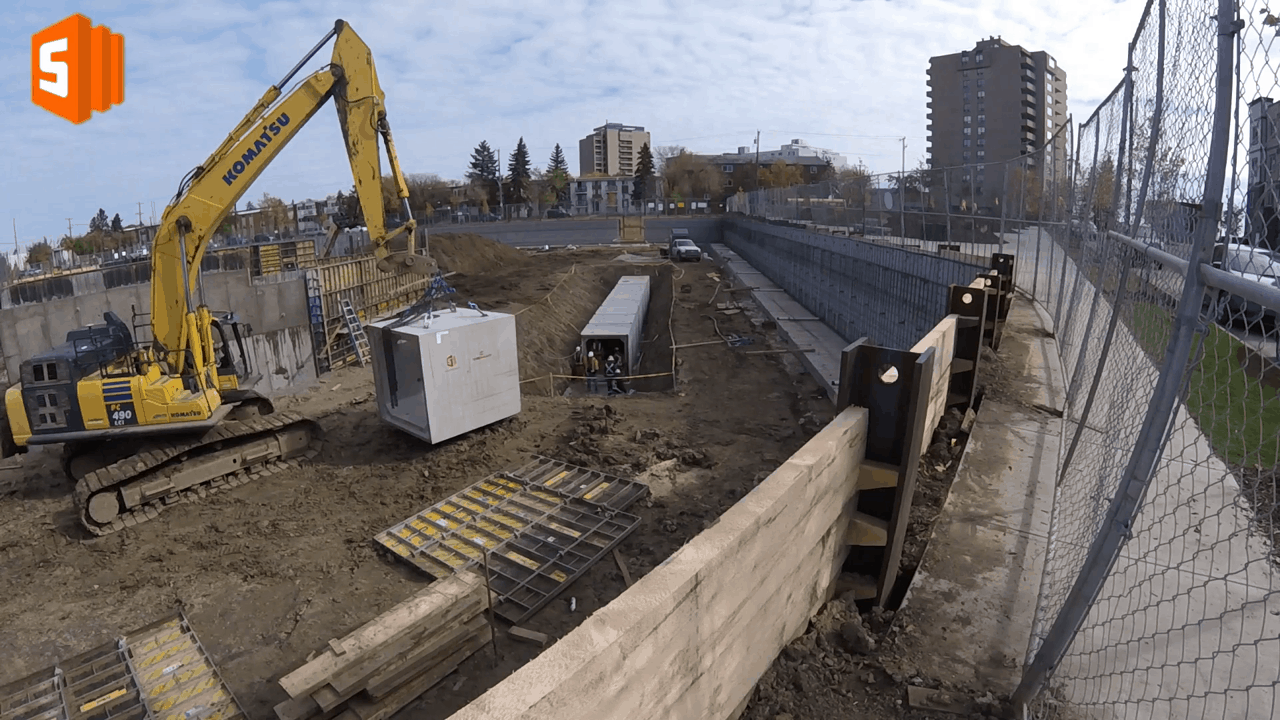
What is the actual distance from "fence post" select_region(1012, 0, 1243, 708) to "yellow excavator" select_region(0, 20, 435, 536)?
9937 mm

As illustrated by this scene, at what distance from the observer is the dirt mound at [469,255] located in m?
37.4

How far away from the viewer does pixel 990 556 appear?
4598 millimetres

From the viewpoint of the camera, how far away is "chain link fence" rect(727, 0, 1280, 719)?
7.69ft

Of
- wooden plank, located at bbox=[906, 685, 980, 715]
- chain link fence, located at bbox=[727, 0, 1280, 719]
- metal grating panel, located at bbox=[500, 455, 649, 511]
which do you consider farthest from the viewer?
metal grating panel, located at bbox=[500, 455, 649, 511]

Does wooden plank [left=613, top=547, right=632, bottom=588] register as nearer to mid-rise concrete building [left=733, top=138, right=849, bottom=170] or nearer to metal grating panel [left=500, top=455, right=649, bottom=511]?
metal grating panel [left=500, top=455, right=649, bottom=511]

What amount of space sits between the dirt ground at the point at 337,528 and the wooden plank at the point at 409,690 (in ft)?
0.36

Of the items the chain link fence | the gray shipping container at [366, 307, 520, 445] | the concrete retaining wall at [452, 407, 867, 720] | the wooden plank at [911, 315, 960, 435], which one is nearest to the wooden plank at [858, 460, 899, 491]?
the concrete retaining wall at [452, 407, 867, 720]

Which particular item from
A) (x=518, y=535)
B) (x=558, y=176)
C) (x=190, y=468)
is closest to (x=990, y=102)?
(x=558, y=176)

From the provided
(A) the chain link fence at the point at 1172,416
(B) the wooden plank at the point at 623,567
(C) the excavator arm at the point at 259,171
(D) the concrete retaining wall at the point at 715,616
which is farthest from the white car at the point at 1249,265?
(C) the excavator arm at the point at 259,171

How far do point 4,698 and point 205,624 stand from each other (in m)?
1.53

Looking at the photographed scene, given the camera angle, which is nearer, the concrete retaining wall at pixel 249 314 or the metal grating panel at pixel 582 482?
the metal grating panel at pixel 582 482

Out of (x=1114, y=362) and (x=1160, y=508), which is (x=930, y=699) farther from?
(x=1114, y=362)

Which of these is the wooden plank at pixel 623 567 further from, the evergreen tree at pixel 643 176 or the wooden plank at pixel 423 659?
the evergreen tree at pixel 643 176

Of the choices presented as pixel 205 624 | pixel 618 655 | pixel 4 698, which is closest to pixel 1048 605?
pixel 618 655
